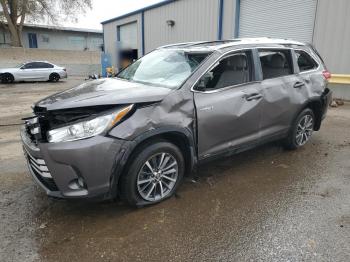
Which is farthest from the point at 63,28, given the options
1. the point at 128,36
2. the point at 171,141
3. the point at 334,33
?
the point at 171,141

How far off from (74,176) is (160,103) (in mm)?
1136

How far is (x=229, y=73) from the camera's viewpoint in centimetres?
394

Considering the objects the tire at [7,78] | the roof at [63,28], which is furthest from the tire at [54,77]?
the roof at [63,28]

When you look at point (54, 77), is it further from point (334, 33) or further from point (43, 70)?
point (334, 33)

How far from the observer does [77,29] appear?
37656 millimetres

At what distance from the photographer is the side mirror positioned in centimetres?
356

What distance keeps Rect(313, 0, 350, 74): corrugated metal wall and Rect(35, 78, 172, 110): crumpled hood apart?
9.08 m

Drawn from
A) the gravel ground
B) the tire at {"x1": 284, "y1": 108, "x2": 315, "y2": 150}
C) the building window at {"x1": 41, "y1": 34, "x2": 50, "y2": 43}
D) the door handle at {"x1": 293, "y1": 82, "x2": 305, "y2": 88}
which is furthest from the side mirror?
the building window at {"x1": 41, "y1": 34, "x2": 50, "y2": 43}

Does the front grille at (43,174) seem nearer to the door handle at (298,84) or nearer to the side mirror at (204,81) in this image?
the side mirror at (204,81)

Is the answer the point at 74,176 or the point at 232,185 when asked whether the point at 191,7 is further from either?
the point at 74,176

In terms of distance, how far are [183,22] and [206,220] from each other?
15.1 metres

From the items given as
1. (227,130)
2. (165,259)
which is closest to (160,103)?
(227,130)

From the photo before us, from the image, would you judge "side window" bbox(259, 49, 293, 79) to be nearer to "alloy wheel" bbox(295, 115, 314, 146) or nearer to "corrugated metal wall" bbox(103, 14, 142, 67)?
"alloy wheel" bbox(295, 115, 314, 146)

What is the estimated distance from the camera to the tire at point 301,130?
494 centimetres
